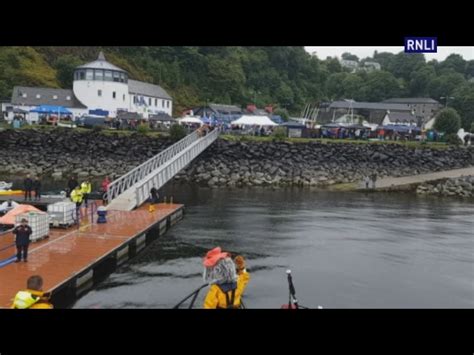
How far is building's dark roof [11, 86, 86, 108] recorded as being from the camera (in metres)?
64.4

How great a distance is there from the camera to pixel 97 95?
224 ft

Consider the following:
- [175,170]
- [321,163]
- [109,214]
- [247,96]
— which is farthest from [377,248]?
[247,96]

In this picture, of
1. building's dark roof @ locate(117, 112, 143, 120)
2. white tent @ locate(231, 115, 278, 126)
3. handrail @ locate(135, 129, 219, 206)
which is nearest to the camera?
handrail @ locate(135, 129, 219, 206)

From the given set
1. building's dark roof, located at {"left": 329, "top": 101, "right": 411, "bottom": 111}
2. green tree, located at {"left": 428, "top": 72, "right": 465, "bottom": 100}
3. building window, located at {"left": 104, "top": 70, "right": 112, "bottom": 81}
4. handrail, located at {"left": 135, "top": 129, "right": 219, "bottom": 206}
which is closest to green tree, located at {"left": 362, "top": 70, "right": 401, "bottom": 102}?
green tree, located at {"left": 428, "top": 72, "right": 465, "bottom": 100}

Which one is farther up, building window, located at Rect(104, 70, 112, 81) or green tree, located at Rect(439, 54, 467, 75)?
green tree, located at Rect(439, 54, 467, 75)

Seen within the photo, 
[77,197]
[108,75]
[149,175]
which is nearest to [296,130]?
[108,75]

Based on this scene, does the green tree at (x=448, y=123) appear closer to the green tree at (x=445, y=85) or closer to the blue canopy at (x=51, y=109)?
the green tree at (x=445, y=85)

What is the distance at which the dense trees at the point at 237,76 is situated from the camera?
82188 mm

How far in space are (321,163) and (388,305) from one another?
38.2m

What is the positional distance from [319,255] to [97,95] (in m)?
53.8

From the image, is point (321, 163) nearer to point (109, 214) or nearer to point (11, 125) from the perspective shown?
point (109, 214)

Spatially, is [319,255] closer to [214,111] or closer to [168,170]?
[168,170]
